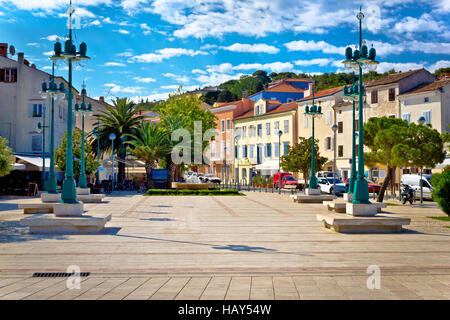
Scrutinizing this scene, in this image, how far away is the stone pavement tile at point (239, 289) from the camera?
6.82m

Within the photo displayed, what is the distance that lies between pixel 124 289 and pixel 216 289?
56.0 inches

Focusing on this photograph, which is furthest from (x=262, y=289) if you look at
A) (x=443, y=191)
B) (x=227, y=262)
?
(x=443, y=191)

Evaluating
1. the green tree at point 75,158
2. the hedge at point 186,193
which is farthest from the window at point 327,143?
the green tree at point 75,158

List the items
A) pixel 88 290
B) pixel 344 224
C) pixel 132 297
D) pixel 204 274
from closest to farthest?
pixel 132 297 < pixel 88 290 < pixel 204 274 < pixel 344 224

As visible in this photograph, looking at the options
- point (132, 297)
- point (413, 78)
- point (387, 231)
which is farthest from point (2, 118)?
point (132, 297)

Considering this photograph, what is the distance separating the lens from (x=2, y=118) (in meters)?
50.7

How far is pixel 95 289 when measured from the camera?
24.2 ft

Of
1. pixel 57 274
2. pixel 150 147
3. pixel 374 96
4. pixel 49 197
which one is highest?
pixel 374 96

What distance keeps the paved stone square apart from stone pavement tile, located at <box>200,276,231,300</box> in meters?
0.02

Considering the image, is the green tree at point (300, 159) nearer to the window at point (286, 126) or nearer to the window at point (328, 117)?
the window at point (328, 117)

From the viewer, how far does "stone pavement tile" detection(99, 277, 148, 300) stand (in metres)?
6.86

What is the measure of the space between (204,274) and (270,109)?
63354mm

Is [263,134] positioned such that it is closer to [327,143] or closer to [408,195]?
[327,143]
